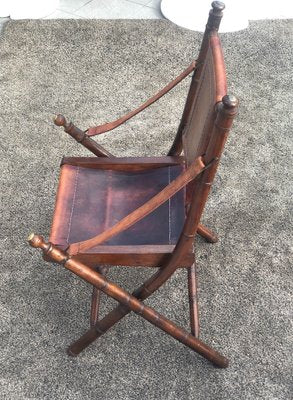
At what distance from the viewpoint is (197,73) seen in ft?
5.53

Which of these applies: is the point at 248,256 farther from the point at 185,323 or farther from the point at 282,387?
the point at 282,387

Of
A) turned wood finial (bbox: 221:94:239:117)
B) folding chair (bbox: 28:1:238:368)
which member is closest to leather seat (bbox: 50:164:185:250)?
folding chair (bbox: 28:1:238:368)

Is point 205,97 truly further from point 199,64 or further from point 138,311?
point 138,311

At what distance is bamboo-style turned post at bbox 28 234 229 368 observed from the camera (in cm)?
132

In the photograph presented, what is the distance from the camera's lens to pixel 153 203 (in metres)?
1.33

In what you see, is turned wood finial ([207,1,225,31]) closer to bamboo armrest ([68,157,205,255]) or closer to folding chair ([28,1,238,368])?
folding chair ([28,1,238,368])

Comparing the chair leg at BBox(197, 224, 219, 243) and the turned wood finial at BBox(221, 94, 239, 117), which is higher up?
the turned wood finial at BBox(221, 94, 239, 117)

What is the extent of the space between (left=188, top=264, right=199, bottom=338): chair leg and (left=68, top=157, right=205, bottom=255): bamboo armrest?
1.95 ft

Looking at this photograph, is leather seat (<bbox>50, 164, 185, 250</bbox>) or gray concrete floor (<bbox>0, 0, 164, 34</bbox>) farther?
gray concrete floor (<bbox>0, 0, 164, 34</bbox>)

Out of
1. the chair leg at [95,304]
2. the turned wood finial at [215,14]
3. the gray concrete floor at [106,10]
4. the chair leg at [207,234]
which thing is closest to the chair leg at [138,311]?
the chair leg at [95,304]

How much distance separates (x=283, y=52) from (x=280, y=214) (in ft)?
5.25

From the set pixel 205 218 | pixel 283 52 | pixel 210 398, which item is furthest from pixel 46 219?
pixel 283 52

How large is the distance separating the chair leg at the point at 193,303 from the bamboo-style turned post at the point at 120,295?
140 mm

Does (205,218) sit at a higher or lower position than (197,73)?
lower
